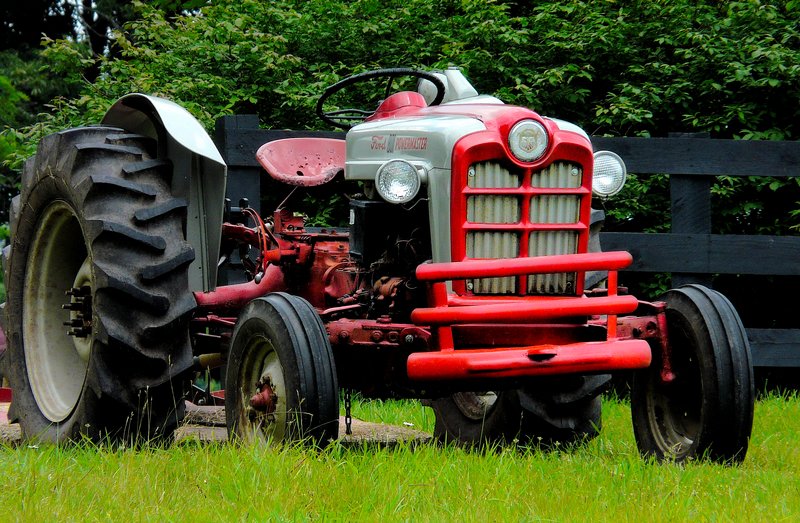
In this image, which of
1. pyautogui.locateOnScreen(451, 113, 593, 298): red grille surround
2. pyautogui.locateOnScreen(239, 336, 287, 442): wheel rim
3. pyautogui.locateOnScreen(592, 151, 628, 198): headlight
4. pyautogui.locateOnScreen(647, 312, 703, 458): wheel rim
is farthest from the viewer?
pyautogui.locateOnScreen(592, 151, 628, 198): headlight

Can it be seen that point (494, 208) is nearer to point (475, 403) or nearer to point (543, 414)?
point (543, 414)

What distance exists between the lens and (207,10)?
34.8ft

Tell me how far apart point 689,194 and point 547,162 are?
3091mm

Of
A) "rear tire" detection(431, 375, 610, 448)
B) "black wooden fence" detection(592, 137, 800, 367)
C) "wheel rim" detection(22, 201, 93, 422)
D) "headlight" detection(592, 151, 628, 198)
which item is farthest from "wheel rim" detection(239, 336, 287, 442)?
"black wooden fence" detection(592, 137, 800, 367)

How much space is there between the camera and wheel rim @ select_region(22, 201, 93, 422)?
5.19 metres

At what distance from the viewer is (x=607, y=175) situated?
15.8 feet

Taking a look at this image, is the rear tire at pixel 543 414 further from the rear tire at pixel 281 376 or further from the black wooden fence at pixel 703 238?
the black wooden fence at pixel 703 238

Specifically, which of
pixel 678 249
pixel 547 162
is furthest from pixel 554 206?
pixel 678 249

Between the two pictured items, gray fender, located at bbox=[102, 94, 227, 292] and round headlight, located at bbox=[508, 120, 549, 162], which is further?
gray fender, located at bbox=[102, 94, 227, 292]

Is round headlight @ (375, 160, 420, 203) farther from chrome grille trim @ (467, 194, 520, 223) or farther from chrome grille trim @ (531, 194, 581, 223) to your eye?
chrome grille trim @ (531, 194, 581, 223)

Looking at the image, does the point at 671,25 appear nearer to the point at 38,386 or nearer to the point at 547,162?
the point at 547,162

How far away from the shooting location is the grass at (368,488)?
3211mm

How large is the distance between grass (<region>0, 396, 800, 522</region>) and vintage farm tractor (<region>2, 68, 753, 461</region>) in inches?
11.1

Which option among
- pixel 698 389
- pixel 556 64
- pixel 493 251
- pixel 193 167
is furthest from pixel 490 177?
pixel 556 64
